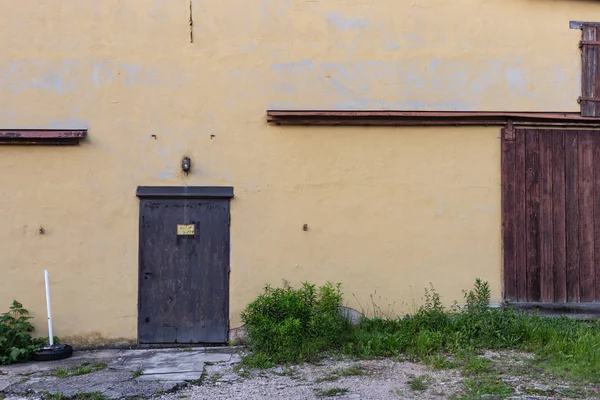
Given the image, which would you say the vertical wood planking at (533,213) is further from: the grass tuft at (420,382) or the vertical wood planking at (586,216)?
the grass tuft at (420,382)

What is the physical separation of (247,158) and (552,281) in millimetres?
4358

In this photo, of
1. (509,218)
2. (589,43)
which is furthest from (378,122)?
(589,43)

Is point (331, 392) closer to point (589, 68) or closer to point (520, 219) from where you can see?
point (520, 219)

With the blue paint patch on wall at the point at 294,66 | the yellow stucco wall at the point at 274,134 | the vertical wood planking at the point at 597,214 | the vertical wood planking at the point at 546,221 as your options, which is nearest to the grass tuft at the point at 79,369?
the yellow stucco wall at the point at 274,134

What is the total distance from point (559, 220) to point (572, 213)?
20 cm

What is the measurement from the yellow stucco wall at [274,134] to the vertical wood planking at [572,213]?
24.7 inches

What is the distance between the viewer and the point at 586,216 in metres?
7.21

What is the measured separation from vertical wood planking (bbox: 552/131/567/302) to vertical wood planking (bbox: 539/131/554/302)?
0.04 metres

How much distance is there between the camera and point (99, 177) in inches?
279

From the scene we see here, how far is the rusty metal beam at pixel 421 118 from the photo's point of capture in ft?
23.4

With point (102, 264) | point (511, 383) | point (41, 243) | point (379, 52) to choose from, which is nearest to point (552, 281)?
point (511, 383)

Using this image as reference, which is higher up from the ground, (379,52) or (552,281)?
(379,52)

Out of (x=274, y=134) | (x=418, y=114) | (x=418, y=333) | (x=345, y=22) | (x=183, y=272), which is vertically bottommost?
(x=418, y=333)

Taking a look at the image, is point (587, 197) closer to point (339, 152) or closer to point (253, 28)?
point (339, 152)
